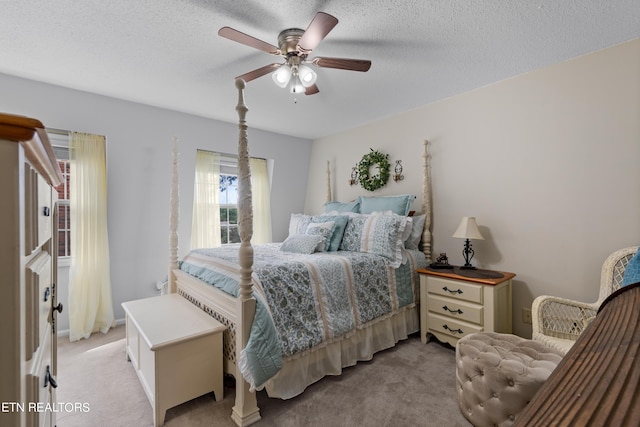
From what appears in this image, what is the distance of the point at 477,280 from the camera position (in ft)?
7.69

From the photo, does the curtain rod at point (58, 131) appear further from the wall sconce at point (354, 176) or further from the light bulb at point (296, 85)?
the wall sconce at point (354, 176)

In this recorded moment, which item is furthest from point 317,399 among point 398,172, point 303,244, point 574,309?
point 398,172

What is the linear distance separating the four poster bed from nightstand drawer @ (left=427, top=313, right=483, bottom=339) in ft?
0.78

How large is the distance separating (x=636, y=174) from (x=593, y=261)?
0.68 meters

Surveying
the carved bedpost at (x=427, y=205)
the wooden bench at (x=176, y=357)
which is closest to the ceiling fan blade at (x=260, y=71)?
the wooden bench at (x=176, y=357)

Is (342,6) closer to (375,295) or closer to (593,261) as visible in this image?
(375,295)

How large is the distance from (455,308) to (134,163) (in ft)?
11.9

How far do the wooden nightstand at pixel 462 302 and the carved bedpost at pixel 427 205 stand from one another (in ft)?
1.55

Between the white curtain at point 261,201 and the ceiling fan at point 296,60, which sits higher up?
the ceiling fan at point 296,60

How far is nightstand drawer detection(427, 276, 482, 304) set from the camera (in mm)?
2370

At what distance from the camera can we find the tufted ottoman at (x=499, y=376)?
1364 mm

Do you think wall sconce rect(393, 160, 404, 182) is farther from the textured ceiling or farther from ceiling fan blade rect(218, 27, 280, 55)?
ceiling fan blade rect(218, 27, 280, 55)

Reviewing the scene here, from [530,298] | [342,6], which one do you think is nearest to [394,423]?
[530,298]

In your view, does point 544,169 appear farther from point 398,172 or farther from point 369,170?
point 369,170
